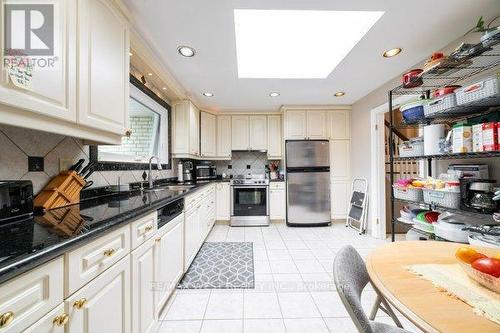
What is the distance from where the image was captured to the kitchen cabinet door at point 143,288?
1145 millimetres

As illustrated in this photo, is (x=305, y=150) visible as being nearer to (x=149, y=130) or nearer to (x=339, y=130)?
(x=339, y=130)

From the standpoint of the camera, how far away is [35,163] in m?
1.23

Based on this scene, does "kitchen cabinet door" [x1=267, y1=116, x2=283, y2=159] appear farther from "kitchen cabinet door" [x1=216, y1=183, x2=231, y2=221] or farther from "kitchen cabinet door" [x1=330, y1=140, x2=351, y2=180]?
"kitchen cabinet door" [x1=216, y1=183, x2=231, y2=221]

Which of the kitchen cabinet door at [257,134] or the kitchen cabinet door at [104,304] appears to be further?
the kitchen cabinet door at [257,134]

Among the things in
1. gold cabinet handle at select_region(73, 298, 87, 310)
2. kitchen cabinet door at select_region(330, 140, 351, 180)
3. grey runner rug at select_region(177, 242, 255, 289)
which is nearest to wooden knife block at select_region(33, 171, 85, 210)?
gold cabinet handle at select_region(73, 298, 87, 310)

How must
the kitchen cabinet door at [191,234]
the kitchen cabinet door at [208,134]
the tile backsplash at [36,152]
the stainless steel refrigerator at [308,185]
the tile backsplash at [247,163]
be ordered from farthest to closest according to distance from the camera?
the tile backsplash at [247,163] → the kitchen cabinet door at [208,134] → the stainless steel refrigerator at [308,185] → the kitchen cabinet door at [191,234] → the tile backsplash at [36,152]

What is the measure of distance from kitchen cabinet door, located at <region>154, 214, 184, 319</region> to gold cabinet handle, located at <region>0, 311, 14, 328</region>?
36.0 inches

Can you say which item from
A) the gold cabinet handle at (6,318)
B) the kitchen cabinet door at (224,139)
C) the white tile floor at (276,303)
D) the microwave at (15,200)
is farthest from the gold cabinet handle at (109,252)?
the kitchen cabinet door at (224,139)

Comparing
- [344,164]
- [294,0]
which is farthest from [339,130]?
[294,0]

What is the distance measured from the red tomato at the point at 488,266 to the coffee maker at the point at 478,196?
1.09m

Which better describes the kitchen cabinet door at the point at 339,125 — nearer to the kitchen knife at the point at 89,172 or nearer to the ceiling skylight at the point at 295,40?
the ceiling skylight at the point at 295,40

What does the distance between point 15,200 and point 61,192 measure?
0.89 feet

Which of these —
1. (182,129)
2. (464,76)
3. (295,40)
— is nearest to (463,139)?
(464,76)

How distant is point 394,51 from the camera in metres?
2.15
